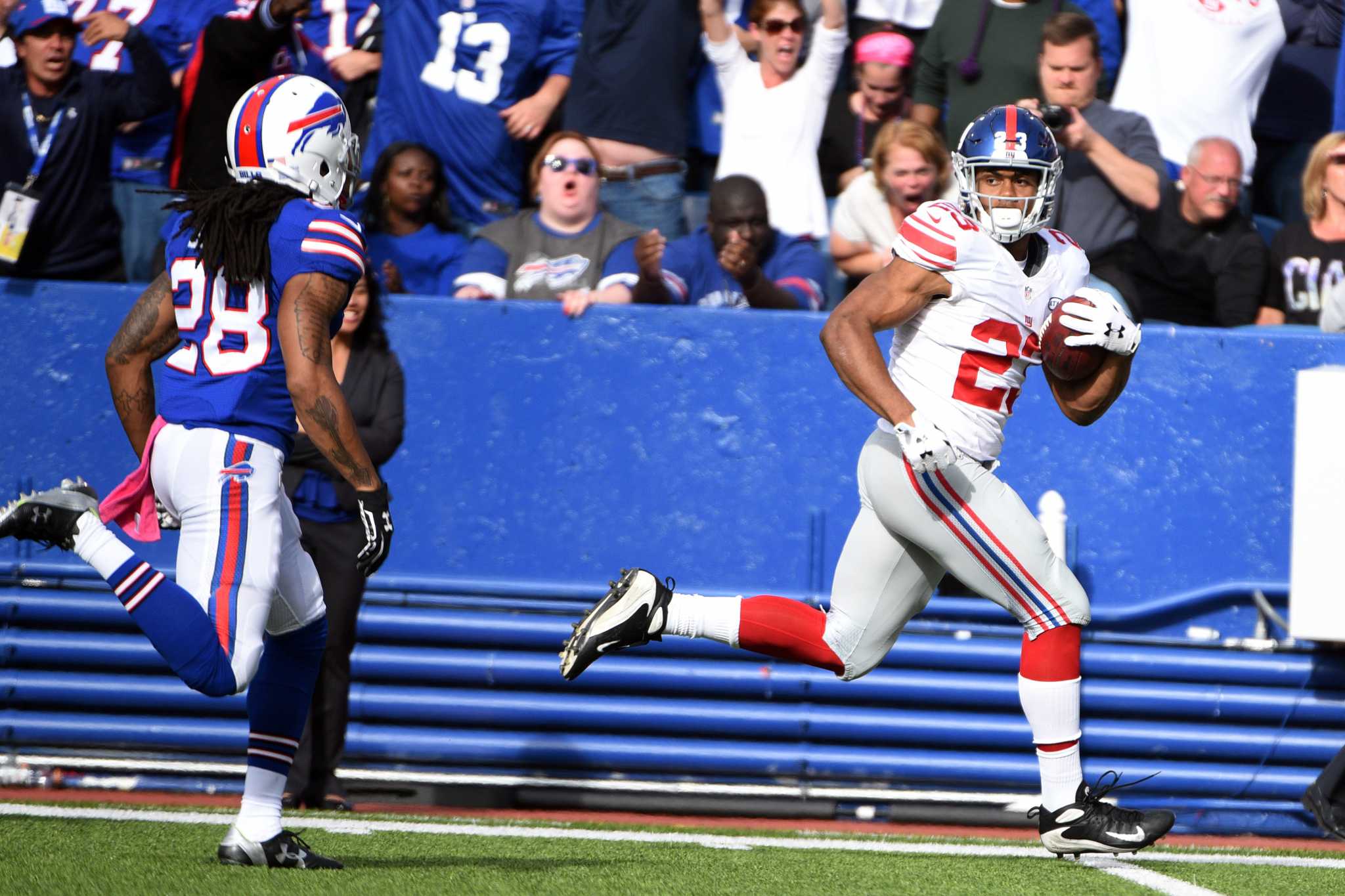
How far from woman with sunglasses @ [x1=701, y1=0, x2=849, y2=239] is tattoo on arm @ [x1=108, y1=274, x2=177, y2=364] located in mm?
3104

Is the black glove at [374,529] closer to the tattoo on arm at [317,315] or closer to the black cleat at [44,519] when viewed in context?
the tattoo on arm at [317,315]

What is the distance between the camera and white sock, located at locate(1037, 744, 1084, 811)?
159 inches

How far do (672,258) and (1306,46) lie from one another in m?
2.97

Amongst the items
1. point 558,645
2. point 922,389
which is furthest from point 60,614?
point 922,389

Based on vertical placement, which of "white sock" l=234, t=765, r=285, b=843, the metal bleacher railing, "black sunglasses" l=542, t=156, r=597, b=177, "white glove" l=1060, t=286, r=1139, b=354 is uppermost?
"white glove" l=1060, t=286, r=1139, b=354

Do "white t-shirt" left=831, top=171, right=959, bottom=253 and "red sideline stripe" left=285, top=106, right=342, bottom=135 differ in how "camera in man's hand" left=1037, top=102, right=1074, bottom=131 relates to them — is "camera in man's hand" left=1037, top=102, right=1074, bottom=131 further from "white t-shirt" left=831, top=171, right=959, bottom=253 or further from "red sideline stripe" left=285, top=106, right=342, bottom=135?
"red sideline stripe" left=285, top=106, right=342, bottom=135

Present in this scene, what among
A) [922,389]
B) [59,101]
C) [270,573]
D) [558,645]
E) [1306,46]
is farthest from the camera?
[1306,46]

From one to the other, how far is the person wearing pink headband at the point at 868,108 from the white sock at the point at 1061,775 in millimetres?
3230

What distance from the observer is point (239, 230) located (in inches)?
140

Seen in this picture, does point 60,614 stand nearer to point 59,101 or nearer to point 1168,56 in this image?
point 59,101

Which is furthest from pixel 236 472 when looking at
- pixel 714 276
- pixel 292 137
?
pixel 714 276

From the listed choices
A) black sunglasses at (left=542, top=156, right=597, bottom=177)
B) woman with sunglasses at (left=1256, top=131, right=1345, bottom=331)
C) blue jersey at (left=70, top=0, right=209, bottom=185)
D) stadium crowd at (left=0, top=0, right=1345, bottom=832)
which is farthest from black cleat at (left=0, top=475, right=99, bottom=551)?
woman with sunglasses at (left=1256, top=131, right=1345, bottom=331)

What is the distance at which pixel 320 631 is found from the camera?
12.4ft

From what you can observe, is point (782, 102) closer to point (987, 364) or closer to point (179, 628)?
point (987, 364)
